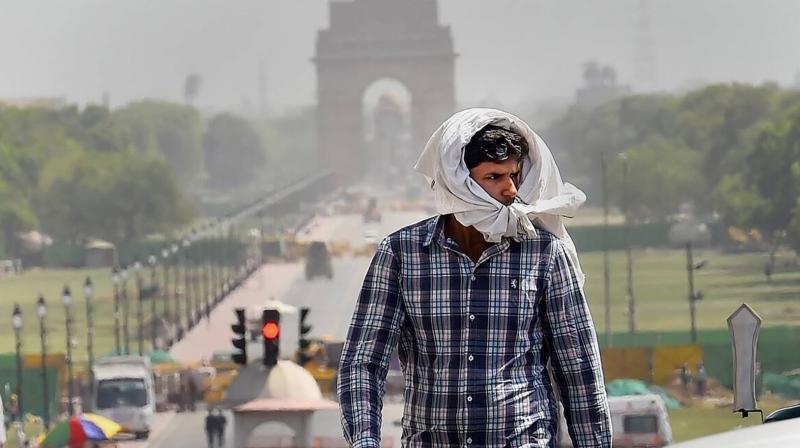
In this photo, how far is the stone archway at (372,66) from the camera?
225ft

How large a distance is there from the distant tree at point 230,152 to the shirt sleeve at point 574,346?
64034 mm

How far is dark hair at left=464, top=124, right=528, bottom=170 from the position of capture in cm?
342

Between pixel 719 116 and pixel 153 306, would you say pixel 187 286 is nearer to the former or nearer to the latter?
pixel 153 306

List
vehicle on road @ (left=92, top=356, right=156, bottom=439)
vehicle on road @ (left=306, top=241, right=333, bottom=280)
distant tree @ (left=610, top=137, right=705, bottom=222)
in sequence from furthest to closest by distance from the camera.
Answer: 1. distant tree @ (left=610, top=137, right=705, bottom=222)
2. vehicle on road @ (left=306, top=241, right=333, bottom=280)
3. vehicle on road @ (left=92, top=356, right=156, bottom=439)

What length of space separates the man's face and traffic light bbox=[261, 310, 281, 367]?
12.6 metres

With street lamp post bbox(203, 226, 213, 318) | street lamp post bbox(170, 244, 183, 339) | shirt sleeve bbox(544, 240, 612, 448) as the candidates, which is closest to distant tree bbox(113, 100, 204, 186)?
street lamp post bbox(203, 226, 213, 318)

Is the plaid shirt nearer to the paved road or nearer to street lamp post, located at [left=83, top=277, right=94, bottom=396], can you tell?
street lamp post, located at [left=83, top=277, right=94, bottom=396]

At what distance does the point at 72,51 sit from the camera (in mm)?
71562

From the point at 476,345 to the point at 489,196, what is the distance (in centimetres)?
24

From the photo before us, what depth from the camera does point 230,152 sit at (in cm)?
6812

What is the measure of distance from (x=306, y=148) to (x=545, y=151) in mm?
67626

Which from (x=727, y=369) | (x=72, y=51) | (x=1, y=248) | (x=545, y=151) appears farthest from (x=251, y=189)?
→ (x=545, y=151)

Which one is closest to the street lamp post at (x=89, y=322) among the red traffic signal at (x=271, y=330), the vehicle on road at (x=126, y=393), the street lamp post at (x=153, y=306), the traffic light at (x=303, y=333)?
the street lamp post at (x=153, y=306)

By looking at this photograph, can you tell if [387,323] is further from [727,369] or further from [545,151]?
[727,369]
